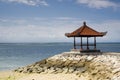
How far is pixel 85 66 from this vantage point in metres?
36.6

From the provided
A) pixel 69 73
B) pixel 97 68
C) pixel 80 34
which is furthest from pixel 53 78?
pixel 80 34

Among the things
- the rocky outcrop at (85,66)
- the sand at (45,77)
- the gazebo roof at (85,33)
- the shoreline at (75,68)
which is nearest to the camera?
the rocky outcrop at (85,66)

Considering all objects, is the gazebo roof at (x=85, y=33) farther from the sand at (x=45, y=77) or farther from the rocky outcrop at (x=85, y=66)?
the sand at (x=45, y=77)

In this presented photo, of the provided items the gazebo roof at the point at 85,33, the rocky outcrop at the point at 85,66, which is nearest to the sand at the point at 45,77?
the rocky outcrop at the point at 85,66

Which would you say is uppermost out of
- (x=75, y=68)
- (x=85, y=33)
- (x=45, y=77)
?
(x=85, y=33)

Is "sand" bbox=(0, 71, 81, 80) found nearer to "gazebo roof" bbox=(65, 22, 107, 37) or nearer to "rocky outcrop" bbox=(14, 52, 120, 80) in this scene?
"rocky outcrop" bbox=(14, 52, 120, 80)

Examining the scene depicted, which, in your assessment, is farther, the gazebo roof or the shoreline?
the gazebo roof

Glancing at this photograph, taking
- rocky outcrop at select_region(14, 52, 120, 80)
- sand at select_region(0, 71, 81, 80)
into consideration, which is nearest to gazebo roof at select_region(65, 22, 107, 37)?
rocky outcrop at select_region(14, 52, 120, 80)

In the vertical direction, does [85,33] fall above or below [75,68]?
above

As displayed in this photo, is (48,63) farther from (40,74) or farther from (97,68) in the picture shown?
(97,68)

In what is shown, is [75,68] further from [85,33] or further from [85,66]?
[85,33]

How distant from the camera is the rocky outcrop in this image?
33094mm

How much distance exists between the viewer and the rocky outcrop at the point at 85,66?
33.1m


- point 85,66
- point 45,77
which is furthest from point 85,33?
point 45,77
